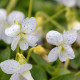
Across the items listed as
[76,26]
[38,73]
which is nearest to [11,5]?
[76,26]

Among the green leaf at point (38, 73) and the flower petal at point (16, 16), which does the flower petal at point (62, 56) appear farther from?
the flower petal at point (16, 16)

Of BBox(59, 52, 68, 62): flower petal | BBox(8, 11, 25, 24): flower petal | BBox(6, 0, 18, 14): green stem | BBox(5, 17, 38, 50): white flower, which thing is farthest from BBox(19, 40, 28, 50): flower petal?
BBox(6, 0, 18, 14): green stem

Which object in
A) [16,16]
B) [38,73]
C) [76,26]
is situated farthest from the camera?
[76,26]

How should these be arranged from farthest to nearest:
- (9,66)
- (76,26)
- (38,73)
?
(76,26)
(38,73)
(9,66)

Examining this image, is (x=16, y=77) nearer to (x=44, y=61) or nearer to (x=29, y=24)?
(x=29, y=24)

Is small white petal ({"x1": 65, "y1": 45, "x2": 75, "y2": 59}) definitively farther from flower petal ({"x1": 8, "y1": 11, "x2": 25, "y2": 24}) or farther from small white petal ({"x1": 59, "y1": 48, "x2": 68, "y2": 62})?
flower petal ({"x1": 8, "y1": 11, "x2": 25, "y2": 24})

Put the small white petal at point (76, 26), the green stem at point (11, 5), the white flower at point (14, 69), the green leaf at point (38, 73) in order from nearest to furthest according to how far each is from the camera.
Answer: the white flower at point (14, 69)
the green leaf at point (38, 73)
the small white petal at point (76, 26)
the green stem at point (11, 5)

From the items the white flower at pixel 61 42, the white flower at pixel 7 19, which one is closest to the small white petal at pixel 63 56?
the white flower at pixel 61 42
